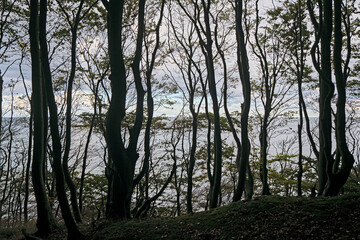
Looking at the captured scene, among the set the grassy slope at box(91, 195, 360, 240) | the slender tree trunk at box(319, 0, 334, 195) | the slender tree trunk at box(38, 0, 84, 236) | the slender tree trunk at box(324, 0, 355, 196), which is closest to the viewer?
the grassy slope at box(91, 195, 360, 240)

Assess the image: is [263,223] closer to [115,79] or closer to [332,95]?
[332,95]

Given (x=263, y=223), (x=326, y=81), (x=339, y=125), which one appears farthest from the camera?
(x=326, y=81)

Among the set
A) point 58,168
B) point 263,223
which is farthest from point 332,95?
point 58,168

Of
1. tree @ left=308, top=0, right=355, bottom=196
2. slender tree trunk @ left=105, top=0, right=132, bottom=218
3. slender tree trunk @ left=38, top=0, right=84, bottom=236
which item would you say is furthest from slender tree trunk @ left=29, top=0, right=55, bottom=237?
tree @ left=308, top=0, right=355, bottom=196

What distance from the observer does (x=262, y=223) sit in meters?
4.06

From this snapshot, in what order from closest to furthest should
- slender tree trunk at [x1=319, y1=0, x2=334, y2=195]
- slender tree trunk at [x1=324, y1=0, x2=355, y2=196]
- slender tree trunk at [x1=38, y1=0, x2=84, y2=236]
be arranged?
slender tree trunk at [x1=38, y1=0, x2=84, y2=236]
slender tree trunk at [x1=324, y1=0, x2=355, y2=196]
slender tree trunk at [x1=319, y1=0, x2=334, y2=195]

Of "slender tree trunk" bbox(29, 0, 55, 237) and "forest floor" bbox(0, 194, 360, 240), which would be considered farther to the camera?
"slender tree trunk" bbox(29, 0, 55, 237)

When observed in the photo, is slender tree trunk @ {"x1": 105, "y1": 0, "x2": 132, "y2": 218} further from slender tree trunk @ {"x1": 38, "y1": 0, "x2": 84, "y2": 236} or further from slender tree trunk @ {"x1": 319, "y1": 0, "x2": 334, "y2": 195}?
slender tree trunk @ {"x1": 319, "y1": 0, "x2": 334, "y2": 195}

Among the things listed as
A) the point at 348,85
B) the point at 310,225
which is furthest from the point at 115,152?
the point at 348,85

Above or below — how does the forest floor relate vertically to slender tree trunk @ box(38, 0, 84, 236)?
below

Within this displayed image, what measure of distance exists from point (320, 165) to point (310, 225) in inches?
126

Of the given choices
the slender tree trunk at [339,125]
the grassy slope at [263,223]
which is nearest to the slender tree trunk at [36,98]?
the grassy slope at [263,223]

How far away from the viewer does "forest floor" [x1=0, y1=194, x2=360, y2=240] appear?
11.7 feet

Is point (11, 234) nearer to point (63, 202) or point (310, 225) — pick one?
point (63, 202)
